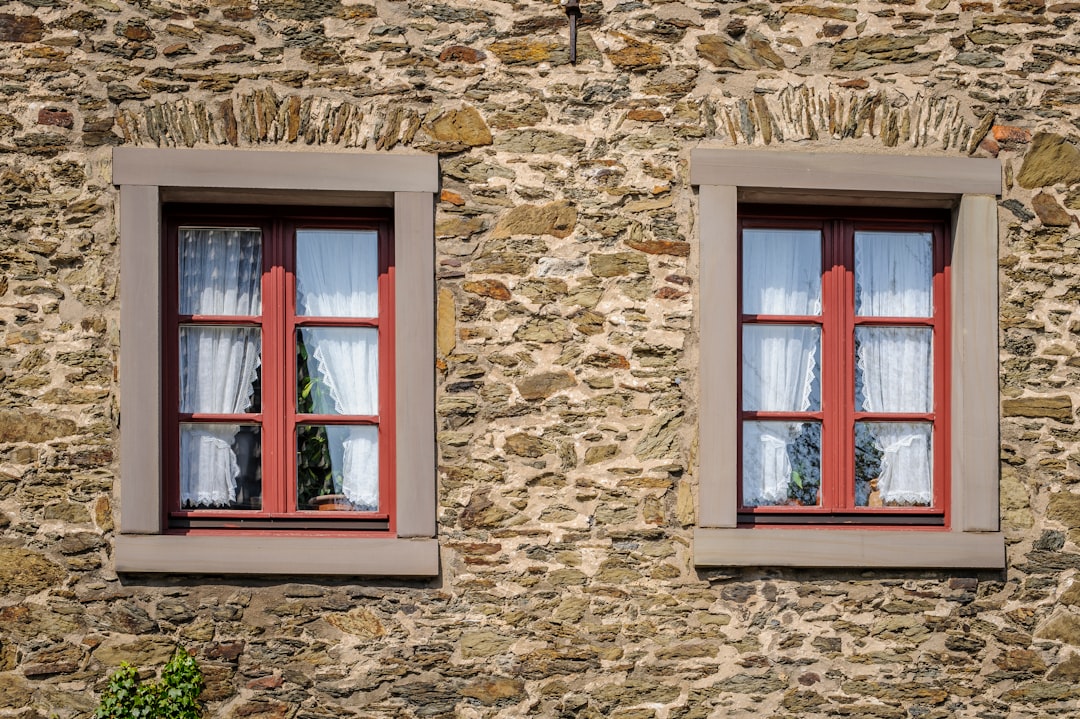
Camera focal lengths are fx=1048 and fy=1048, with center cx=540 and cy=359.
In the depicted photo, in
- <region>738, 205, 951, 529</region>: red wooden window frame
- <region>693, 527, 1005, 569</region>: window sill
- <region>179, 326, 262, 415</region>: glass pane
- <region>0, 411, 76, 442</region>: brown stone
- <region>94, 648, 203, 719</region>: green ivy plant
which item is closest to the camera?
<region>94, 648, 203, 719</region>: green ivy plant

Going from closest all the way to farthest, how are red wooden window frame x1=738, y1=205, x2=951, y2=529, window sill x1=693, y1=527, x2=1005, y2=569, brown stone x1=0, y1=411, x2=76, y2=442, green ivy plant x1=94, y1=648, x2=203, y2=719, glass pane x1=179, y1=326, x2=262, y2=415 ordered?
green ivy plant x1=94, y1=648, x2=203, y2=719
brown stone x1=0, y1=411, x2=76, y2=442
window sill x1=693, y1=527, x2=1005, y2=569
glass pane x1=179, y1=326, x2=262, y2=415
red wooden window frame x1=738, y1=205, x2=951, y2=529

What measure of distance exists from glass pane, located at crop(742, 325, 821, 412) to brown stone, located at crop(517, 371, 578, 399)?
2.86 ft

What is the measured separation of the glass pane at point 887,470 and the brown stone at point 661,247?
1180 millimetres

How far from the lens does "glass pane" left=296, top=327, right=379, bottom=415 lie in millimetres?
4777

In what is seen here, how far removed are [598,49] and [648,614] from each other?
2.54m

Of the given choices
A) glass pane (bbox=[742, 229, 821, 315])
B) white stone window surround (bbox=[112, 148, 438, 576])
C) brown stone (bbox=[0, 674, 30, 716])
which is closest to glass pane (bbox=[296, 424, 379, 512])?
white stone window surround (bbox=[112, 148, 438, 576])

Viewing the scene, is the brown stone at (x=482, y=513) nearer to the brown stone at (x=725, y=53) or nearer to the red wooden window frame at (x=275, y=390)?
the red wooden window frame at (x=275, y=390)

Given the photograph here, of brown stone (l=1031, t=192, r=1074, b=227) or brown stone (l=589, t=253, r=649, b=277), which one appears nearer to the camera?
brown stone (l=589, t=253, r=649, b=277)

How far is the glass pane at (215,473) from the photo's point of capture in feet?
15.5

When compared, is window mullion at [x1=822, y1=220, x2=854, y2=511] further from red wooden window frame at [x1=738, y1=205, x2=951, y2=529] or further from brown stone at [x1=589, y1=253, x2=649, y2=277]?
brown stone at [x1=589, y1=253, x2=649, y2=277]

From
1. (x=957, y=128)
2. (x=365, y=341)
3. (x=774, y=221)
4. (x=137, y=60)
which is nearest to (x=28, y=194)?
(x=137, y=60)

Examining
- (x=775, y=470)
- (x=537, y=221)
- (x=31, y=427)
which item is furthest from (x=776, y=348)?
(x=31, y=427)

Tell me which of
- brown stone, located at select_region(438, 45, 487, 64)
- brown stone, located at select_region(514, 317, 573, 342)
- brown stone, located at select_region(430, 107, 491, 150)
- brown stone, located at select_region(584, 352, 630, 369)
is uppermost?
brown stone, located at select_region(438, 45, 487, 64)

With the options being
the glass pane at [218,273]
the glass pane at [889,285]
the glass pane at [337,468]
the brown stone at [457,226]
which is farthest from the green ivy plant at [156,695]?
the glass pane at [889,285]
